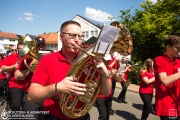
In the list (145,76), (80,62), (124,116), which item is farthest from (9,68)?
(124,116)

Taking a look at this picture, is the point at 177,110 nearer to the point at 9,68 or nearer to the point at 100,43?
the point at 100,43

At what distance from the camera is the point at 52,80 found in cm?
198

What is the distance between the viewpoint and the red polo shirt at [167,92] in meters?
2.75

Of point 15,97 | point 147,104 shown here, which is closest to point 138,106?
point 147,104

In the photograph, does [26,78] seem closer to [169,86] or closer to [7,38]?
[169,86]

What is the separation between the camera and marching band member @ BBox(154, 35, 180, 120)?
2.75m

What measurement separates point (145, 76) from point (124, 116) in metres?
1.75

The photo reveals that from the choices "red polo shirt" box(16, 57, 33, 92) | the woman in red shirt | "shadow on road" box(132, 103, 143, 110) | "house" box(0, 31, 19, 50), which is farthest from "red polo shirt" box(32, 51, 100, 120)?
"house" box(0, 31, 19, 50)

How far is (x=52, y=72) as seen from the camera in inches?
78.3

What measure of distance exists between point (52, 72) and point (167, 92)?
73.1 inches

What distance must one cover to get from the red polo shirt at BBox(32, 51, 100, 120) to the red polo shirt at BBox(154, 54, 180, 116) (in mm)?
1456

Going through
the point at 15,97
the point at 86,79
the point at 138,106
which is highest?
the point at 86,79

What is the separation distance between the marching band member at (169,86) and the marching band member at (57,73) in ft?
3.77

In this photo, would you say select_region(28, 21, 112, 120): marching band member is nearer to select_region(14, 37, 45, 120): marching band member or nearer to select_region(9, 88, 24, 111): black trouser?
select_region(14, 37, 45, 120): marching band member
